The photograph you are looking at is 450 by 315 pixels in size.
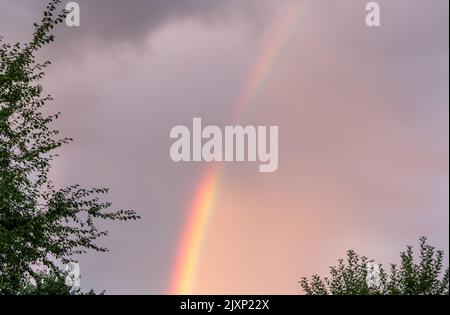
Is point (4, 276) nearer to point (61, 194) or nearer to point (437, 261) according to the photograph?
point (61, 194)

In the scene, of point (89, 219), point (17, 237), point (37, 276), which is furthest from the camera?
point (89, 219)

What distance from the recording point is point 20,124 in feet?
79.8
